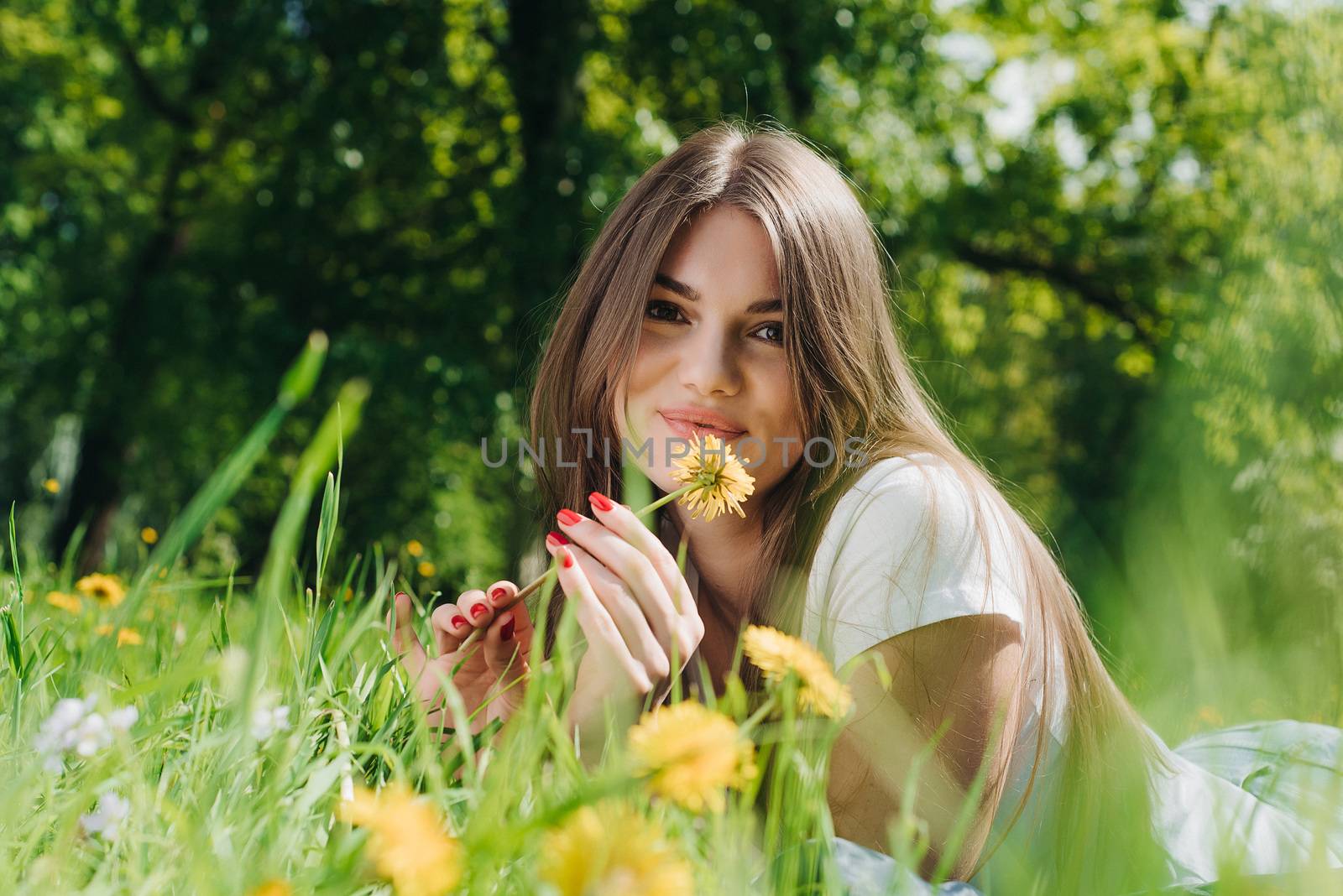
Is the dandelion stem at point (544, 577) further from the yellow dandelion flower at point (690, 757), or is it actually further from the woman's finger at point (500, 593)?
the yellow dandelion flower at point (690, 757)

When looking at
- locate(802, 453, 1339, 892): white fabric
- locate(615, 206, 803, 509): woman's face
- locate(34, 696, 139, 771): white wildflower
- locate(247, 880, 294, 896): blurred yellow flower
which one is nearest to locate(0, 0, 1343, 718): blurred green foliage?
locate(802, 453, 1339, 892): white fabric

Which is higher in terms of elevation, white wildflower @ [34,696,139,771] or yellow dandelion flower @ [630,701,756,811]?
yellow dandelion flower @ [630,701,756,811]

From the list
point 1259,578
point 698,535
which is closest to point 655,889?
point 698,535

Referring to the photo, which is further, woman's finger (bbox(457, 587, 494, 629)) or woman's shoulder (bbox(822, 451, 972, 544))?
woman's shoulder (bbox(822, 451, 972, 544))

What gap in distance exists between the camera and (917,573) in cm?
154

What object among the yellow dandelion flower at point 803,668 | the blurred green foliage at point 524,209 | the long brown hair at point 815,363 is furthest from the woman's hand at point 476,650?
the blurred green foliage at point 524,209

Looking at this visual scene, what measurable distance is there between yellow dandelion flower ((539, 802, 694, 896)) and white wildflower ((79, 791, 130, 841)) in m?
0.39

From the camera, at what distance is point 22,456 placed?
1609 cm

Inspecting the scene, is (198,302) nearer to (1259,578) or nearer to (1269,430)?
(1259,578)

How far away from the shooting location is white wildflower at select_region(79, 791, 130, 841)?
82 cm

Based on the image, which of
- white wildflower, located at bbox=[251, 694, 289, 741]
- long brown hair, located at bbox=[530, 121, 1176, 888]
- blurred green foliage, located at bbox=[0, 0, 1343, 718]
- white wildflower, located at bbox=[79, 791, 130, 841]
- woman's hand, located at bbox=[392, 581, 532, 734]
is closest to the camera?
white wildflower, located at bbox=[79, 791, 130, 841]

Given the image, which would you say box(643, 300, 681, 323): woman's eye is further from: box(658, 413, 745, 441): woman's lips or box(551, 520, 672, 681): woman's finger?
box(551, 520, 672, 681): woman's finger

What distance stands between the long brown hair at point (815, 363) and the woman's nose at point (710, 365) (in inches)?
4.1

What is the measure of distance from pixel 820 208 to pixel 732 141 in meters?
0.32
